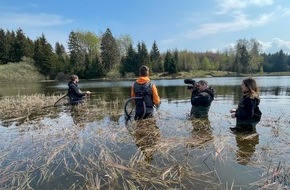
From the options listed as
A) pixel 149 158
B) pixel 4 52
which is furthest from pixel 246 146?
pixel 4 52

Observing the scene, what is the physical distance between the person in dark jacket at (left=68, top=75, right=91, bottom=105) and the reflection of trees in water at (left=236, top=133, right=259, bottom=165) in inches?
306

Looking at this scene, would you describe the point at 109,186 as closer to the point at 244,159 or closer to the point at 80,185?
the point at 80,185

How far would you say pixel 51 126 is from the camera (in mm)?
9008

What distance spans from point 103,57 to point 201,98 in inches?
2833

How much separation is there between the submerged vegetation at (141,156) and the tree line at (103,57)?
6594 cm

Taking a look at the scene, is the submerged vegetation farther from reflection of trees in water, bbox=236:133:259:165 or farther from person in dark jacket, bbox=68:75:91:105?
person in dark jacket, bbox=68:75:91:105

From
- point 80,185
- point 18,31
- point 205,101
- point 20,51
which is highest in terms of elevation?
point 18,31

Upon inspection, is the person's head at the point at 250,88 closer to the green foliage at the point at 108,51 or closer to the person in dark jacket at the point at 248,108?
the person in dark jacket at the point at 248,108

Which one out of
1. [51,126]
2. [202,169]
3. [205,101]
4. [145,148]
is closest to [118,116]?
[51,126]

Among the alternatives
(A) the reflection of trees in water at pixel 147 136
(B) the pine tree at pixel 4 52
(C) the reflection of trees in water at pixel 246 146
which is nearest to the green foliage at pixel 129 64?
(B) the pine tree at pixel 4 52

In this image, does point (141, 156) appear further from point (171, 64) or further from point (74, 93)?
point (171, 64)

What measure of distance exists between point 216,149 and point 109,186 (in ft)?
8.90

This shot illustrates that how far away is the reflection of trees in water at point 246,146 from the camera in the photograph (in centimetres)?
541

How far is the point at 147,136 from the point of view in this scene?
7.16 m
